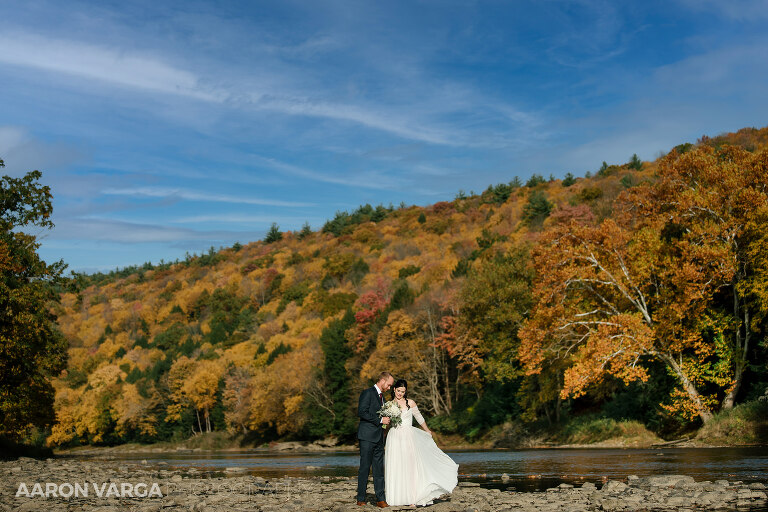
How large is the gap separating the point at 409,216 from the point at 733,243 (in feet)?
513

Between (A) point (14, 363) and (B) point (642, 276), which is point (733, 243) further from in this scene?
(A) point (14, 363)

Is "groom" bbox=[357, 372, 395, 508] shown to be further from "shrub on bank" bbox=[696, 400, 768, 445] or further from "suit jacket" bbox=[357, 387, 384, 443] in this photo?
"shrub on bank" bbox=[696, 400, 768, 445]

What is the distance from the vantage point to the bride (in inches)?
514

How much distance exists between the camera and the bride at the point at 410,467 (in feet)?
42.9

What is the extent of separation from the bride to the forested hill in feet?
51.5

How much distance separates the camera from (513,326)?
4722 cm

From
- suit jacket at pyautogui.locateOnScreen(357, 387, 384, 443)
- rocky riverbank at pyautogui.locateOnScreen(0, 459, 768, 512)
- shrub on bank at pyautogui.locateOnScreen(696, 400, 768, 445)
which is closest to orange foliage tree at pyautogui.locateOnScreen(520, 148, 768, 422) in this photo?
shrub on bank at pyautogui.locateOnScreen(696, 400, 768, 445)

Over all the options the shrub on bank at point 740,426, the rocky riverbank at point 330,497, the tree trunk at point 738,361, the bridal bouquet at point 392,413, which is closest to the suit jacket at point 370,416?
the bridal bouquet at point 392,413

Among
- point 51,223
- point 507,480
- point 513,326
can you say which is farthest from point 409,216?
point 507,480

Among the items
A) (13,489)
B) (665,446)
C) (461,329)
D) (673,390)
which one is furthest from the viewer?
(461,329)

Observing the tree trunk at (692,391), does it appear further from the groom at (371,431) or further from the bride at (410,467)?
the groom at (371,431)

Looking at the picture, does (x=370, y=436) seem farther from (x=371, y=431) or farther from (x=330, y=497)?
(x=330, y=497)

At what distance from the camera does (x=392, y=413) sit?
13.2 meters

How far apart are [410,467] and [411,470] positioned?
6cm
